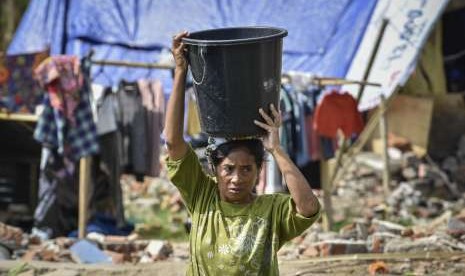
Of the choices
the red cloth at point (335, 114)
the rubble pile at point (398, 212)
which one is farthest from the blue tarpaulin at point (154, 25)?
the rubble pile at point (398, 212)

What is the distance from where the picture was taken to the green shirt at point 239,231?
11.5 feet

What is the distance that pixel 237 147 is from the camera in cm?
360

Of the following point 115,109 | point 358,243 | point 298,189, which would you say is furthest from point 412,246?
point 298,189

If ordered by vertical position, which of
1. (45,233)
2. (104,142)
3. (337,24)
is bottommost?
(45,233)

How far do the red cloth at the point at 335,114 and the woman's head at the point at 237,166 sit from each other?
424 centimetres

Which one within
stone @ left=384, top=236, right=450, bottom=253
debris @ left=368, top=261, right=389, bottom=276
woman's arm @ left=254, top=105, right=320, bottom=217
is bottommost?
debris @ left=368, top=261, right=389, bottom=276

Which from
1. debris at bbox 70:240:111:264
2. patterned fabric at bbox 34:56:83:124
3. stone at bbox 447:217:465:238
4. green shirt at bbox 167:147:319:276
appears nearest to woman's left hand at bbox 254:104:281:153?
green shirt at bbox 167:147:319:276

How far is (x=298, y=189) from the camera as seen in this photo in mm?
3418

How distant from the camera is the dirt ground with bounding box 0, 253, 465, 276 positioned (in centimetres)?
593

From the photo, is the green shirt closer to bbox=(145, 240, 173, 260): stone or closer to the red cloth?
bbox=(145, 240, 173, 260): stone

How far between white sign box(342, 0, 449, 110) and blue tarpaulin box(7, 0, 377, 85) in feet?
1.02

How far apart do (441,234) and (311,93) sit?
1717 mm

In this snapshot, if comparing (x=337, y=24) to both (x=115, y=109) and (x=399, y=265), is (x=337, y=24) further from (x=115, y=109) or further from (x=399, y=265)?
(x=399, y=265)

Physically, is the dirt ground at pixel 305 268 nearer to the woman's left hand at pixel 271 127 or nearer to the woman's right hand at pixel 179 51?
the woman's left hand at pixel 271 127
